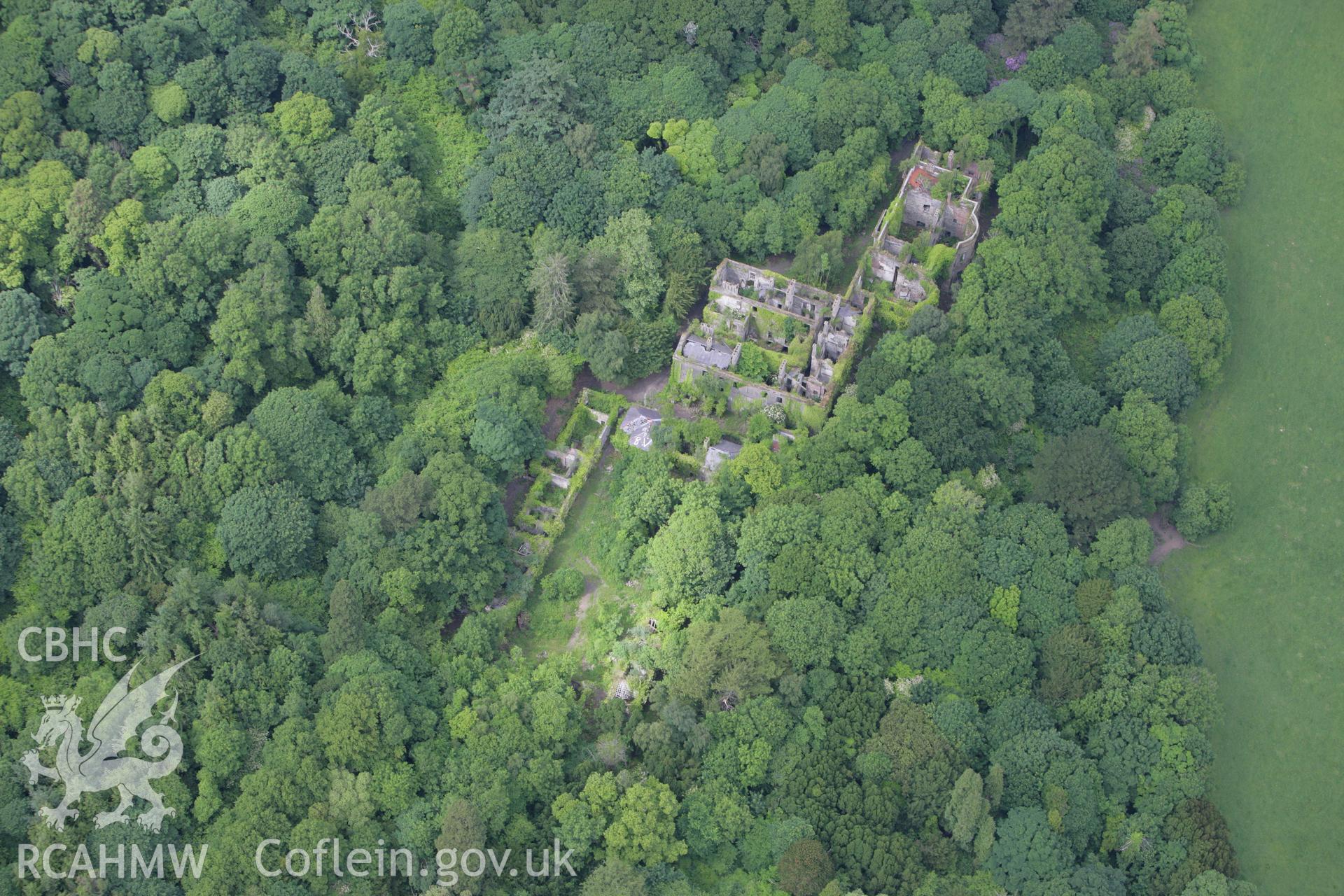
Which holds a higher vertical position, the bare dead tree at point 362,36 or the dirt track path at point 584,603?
the bare dead tree at point 362,36

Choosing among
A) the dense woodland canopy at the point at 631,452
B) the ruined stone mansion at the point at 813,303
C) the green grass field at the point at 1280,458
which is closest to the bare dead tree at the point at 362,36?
the dense woodland canopy at the point at 631,452

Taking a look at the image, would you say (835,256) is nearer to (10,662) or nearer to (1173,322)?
(1173,322)

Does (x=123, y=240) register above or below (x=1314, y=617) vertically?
above

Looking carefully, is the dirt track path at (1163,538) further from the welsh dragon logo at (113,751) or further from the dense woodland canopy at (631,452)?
the welsh dragon logo at (113,751)

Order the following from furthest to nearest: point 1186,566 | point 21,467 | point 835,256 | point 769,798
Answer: point 835,256 → point 1186,566 → point 21,467 → point 769,798

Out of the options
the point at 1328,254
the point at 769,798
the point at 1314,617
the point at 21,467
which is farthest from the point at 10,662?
the point at 1328,254

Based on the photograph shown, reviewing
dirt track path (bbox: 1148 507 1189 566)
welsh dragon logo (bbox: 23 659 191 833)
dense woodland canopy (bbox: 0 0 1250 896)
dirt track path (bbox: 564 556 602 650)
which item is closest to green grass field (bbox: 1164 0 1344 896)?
dirt track path (bbox: 1148 507 1189 566)
